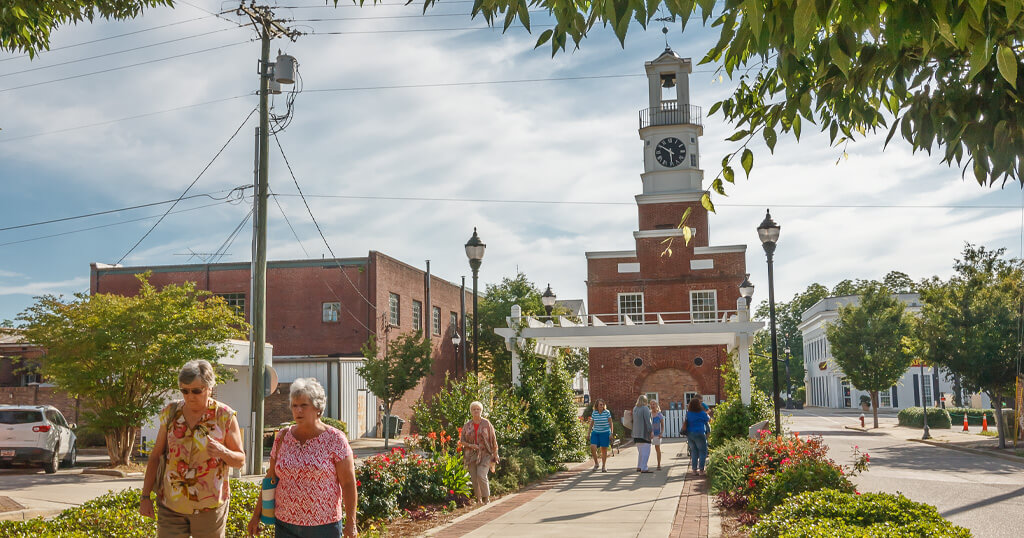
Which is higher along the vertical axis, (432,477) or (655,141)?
(655,141)

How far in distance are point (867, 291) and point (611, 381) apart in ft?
47.7

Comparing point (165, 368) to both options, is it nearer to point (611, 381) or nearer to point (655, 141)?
point (611, 381)

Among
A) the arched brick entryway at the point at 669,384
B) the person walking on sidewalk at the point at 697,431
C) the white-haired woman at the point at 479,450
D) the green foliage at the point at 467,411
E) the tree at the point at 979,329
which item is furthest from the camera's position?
the arched brick entryway at the point at 669,384

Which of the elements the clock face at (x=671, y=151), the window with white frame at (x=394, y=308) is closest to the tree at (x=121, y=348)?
the window with white frame at (x=394, y=308)

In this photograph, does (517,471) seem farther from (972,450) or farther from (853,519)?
(972,450)

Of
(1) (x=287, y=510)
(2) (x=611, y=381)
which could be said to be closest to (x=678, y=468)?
(1) (x=287, y=510)

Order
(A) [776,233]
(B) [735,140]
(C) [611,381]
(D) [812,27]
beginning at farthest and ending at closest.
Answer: (C) [611,381], (A) [776,233], (B) [735,140], (D) [812,27]

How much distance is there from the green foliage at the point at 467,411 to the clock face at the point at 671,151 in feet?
86.2

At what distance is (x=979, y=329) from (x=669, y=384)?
14312 mm

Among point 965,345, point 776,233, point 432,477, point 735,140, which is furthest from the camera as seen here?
point 965,345

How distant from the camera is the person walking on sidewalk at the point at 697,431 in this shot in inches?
670

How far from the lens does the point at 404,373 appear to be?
31.3 m

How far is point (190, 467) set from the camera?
18.1ft

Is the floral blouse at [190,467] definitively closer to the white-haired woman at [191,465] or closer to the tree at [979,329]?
the white-haired woman at [191,465]
